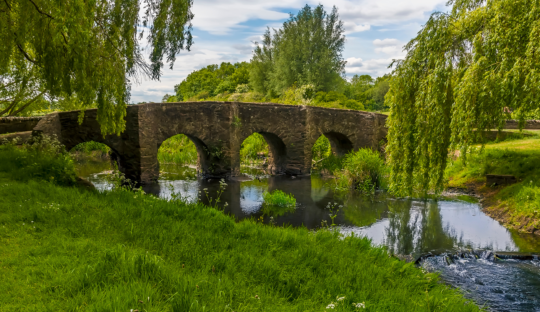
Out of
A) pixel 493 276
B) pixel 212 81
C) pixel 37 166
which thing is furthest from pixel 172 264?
pixel 212 81

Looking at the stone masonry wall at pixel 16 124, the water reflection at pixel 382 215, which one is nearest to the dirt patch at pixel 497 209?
the water reflection at pixel 382 215

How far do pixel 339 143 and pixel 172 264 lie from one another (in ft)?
54.8

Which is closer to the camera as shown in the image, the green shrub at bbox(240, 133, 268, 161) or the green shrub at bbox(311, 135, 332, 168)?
the green shrub at bbox(311, 135, 332, 168)

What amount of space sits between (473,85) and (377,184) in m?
7.50

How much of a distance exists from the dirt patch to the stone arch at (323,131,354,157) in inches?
251

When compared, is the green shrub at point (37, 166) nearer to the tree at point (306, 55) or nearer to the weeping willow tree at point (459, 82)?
the weeping willow tree at point (459, 82)

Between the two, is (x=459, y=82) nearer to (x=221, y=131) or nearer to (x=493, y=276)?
(x=493, y=276)

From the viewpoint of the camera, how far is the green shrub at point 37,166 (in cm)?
686

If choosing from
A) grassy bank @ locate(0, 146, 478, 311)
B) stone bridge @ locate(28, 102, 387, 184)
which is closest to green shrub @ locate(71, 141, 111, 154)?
stone bridge @ locate(28, 102, 387, 184)

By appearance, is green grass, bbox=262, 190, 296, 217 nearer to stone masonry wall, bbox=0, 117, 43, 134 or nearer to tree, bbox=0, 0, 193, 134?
tree, bbox=0, 0, 193, 134

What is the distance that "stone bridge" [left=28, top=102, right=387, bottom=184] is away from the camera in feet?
42.4

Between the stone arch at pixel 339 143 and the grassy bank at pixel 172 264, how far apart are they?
45.2 feet

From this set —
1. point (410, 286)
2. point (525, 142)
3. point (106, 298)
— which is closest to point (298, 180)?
point (525, 142)

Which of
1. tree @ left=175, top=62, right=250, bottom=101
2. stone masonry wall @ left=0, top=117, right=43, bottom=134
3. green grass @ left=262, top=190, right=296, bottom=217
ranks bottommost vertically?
green grass @ left=262, top=190, right=296, bottom=217
